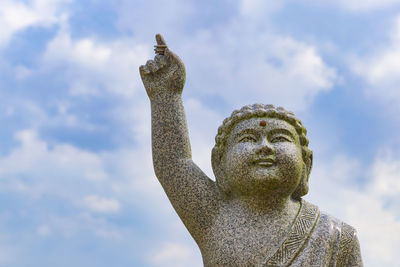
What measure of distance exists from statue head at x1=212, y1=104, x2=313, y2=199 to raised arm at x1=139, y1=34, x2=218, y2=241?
179 millimetres

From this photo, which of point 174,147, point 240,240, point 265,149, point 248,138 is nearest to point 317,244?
point 240,240

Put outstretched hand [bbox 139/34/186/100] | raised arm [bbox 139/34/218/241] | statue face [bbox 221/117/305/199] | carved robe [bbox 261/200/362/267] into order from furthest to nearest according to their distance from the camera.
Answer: outstretched hand [bbox 139/34/186/100], raised arm [bbox 139/34/218/241], statue face [bbox 221/117/305/199], carved robe [bbox 261/200/362/267]

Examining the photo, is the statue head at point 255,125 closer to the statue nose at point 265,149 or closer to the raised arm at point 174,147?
the raised arm at point 174,147

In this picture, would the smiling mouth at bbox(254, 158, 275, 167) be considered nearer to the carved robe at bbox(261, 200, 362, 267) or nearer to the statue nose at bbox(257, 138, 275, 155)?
the statue nose at bbox(257, 138, 275, 155)

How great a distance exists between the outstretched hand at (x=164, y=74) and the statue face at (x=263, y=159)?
954 millimetres

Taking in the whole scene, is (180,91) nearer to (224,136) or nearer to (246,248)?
(224,136)

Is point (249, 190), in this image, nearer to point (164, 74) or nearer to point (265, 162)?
point (265, 162)

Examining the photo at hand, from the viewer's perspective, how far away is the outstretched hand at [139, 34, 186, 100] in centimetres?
645

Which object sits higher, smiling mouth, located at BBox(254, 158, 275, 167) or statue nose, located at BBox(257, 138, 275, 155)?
statue nose, located at BBox(257, 138, 275, 155)

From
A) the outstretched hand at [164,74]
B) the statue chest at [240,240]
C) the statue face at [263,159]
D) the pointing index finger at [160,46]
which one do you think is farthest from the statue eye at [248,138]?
the pointing index finger at [160,46]

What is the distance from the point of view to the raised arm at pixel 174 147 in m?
6.01

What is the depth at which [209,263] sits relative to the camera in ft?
18.8

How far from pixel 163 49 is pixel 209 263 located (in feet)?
8.35

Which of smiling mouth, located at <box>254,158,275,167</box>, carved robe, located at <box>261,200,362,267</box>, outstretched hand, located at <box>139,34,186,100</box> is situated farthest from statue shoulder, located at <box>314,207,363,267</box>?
Answer: outstretched hand, located at <box>139,34,186,100</box>
